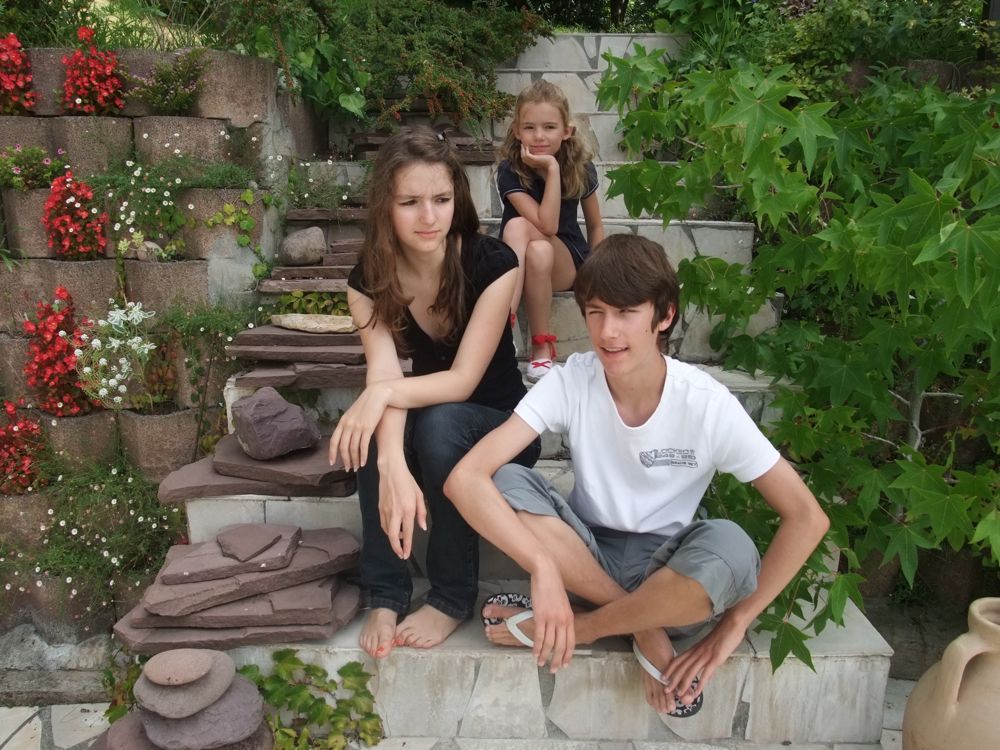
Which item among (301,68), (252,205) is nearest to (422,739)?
(252,205)

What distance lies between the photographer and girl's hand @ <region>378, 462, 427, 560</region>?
1.81 metres

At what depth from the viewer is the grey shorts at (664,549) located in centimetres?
160

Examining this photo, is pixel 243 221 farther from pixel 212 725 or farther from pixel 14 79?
pixel 212 725

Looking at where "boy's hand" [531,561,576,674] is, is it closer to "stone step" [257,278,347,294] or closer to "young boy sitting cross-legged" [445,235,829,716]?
"young boy sitting cross-legged" [445,235,829,716]

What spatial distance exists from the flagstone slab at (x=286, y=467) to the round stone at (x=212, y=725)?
24.2 inches

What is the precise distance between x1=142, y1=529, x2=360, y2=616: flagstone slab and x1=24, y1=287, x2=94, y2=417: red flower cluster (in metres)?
1.03

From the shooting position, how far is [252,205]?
297cm

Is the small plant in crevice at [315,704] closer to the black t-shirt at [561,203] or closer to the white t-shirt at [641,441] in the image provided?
the white t-shirt at [641,441]

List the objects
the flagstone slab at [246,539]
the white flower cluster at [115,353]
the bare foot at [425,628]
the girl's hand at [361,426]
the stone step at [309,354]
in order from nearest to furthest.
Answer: the girl's hand at [361,426], the bare foot at [425,628], the flagstone slab at [246,539], the stone step at [309,354], the white flower cluster at [115,353]

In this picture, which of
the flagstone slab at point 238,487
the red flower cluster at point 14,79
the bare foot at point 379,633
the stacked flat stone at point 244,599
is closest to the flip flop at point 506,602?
the bare foot at point 379,633

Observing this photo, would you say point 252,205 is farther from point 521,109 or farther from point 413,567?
point 413,567

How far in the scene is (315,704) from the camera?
195 cm

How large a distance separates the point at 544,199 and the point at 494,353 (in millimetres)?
996

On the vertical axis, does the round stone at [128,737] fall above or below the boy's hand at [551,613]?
below
